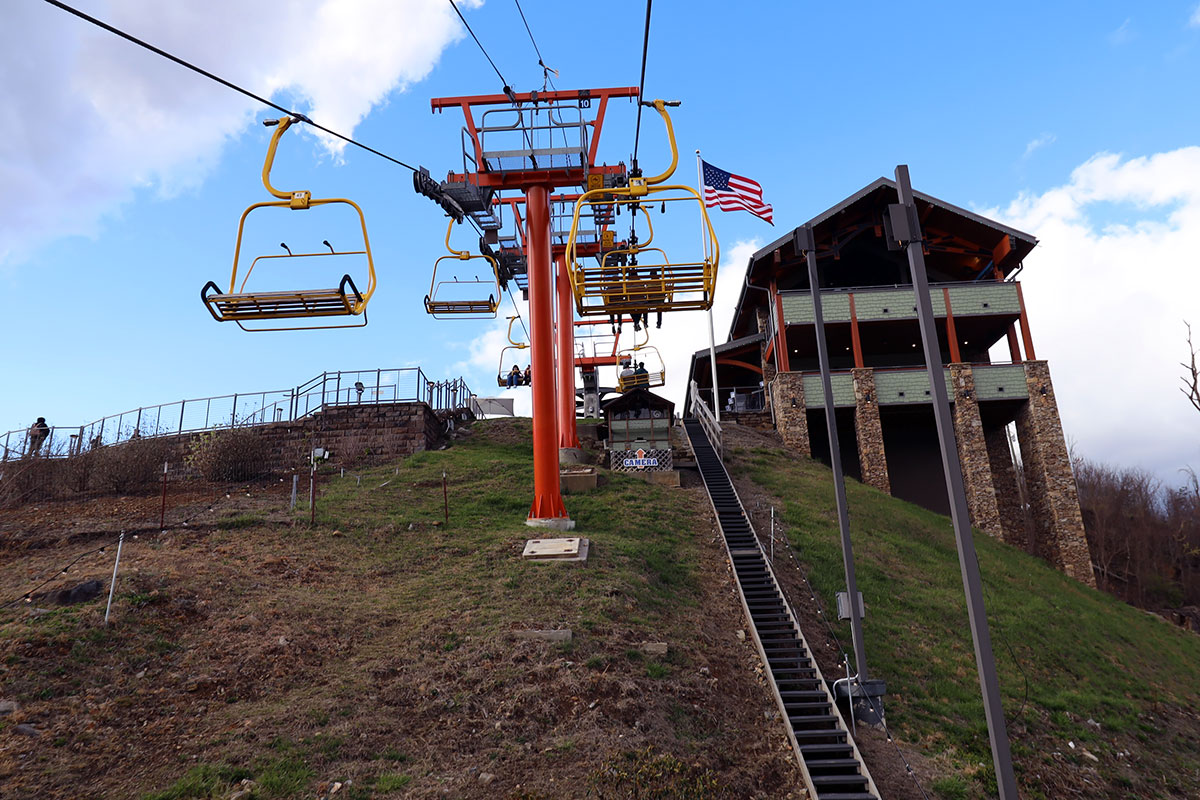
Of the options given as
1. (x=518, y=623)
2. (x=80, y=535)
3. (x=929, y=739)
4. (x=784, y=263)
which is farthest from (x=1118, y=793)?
(x=784, y=263)

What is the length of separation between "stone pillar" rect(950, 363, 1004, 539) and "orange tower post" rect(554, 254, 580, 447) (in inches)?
614

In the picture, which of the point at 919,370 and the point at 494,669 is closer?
the point at 494,669

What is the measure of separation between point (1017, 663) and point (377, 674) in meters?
11.4

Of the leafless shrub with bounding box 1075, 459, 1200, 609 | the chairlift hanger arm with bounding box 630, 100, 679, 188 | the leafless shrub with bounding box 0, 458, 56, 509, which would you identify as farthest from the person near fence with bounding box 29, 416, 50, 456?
the leafless shrub with bounding box 1075, 459, 1200, 609

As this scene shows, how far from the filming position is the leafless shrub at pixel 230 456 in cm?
2642

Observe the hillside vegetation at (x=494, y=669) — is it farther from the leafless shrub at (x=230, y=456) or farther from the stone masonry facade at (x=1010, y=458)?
the stone masonry facade at (x=1010, y=458)

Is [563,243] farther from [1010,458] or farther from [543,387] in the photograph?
[1010,458]

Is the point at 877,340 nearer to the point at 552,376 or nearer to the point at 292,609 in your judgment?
the point at 552,376

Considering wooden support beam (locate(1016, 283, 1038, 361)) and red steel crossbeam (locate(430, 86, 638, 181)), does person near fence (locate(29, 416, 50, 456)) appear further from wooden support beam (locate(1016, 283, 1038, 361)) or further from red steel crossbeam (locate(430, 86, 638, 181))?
wooden support beam (locate(1016, 283, 1038, 361))

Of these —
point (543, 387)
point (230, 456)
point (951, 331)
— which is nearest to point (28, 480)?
point (230, 456)

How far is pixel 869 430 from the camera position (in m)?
30.5

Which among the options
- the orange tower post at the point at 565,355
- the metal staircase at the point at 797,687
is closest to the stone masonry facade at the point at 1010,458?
the orange tower post at the point at 565,355

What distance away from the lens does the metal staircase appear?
8227 mm

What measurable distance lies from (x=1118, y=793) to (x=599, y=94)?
1697cm
